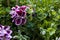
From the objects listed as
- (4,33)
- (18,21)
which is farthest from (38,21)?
(4,33)

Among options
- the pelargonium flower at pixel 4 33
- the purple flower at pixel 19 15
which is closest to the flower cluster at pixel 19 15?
the purple flower at pixel 19 15

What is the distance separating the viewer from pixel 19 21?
64.5 inches

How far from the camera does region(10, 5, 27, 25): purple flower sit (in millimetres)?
1619

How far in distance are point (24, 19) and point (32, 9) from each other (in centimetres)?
11

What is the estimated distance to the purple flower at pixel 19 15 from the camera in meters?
1.62

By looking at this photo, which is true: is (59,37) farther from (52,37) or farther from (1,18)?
(1,18)

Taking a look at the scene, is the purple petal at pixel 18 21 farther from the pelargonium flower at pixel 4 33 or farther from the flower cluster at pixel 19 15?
the pelargonium flower at pixel 4 33

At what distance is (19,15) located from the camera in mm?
1628

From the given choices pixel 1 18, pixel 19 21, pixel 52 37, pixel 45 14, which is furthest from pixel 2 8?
pixel 52 37

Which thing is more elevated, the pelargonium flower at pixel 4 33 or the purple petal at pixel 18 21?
the purple petal at pixel 18 21

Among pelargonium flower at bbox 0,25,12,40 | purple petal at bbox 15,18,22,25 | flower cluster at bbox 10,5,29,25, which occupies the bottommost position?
pelargonium flower at bbox 0,25,12,40

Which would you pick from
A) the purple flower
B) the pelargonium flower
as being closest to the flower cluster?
the purple flower

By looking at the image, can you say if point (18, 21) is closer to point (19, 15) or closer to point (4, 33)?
point (19, 15)

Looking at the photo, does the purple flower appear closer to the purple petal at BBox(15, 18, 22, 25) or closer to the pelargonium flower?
the purple petal at BBox(15, 18, 22, 25)
